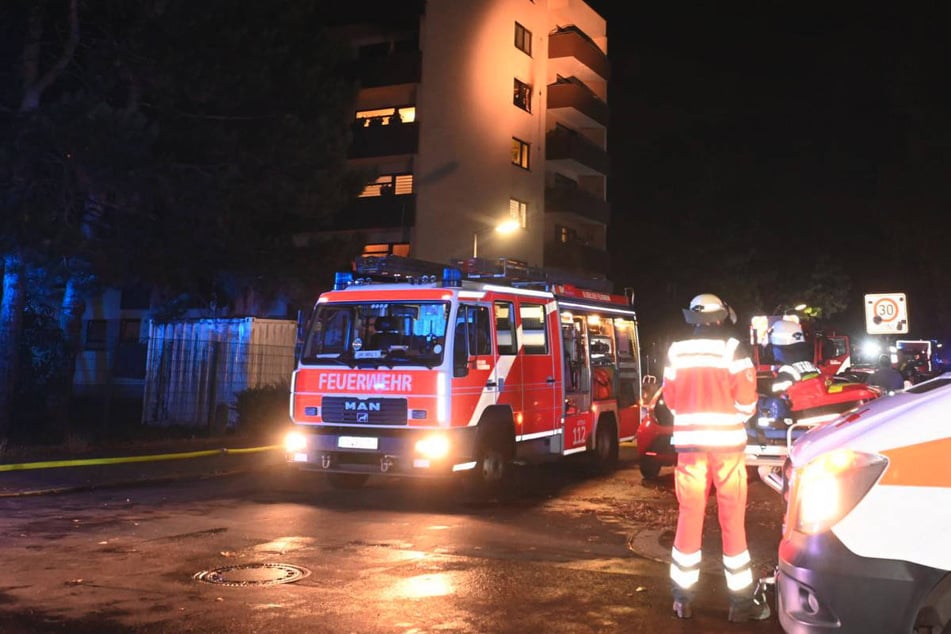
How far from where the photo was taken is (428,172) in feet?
110

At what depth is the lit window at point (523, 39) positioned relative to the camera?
1535 inches

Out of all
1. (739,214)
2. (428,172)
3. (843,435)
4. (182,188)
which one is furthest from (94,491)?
(739,214)

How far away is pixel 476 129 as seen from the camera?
35.9 meters

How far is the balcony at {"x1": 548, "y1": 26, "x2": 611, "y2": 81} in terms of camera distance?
41.1 meters

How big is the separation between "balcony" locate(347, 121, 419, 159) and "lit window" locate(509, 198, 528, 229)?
668 cm

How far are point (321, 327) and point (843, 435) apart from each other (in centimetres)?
800

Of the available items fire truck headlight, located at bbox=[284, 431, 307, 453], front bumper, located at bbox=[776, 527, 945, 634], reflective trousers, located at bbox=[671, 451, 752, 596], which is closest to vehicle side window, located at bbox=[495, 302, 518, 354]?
fire truck headlight, located at bbox=[284, 431, 307, 453]

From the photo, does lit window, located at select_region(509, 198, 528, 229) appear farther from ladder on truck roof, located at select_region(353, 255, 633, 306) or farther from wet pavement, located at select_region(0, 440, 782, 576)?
ladder on truck roof, located at select_region(353, 255, 633, 306)

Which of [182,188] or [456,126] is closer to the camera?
[182,188]

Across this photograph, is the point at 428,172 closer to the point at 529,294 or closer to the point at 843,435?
the point at 529,294

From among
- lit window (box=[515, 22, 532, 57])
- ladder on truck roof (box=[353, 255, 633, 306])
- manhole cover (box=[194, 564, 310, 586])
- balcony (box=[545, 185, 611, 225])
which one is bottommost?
manhole cover (box=[194, 564, 310, 586])

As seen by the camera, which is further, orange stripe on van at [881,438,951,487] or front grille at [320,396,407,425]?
front grille at [320,396,407,425]

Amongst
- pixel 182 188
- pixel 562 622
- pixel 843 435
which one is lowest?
pixel 562 622

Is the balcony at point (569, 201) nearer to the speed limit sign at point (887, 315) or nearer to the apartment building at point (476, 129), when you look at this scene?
the apartment building at point (476, 129)
